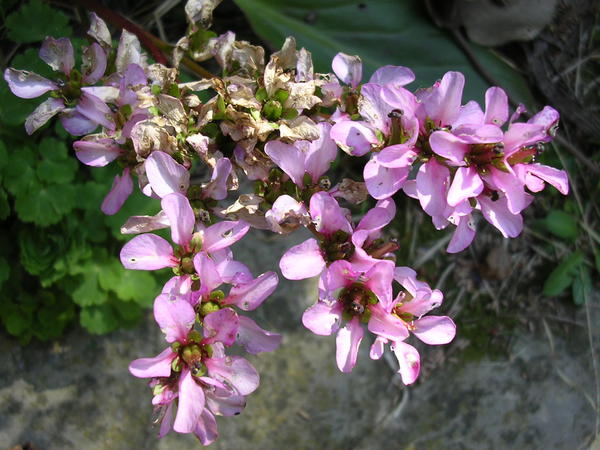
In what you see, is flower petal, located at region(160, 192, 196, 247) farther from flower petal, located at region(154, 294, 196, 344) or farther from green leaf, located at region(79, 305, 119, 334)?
green leaf, located at region(79, 305, 119, 334)

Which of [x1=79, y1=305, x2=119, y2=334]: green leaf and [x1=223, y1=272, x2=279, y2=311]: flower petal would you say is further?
[x1=79, y1=305, x2=119, y2=334]: green leaf

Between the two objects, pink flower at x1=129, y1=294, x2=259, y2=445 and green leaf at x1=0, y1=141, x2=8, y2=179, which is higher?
pink flower at x1=129, y1=294, x2=259, y2=445

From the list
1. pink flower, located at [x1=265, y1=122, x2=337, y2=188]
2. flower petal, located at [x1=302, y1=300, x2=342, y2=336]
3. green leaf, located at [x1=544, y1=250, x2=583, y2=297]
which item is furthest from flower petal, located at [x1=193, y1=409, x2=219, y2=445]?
green leaf, located at [x1=544, y1=250, x2=583, y2=297]

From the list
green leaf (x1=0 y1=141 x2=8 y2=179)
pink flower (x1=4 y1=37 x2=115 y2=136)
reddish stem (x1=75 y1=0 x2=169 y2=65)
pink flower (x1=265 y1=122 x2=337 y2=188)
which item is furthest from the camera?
green leaf (x1=0 y1=141 x2=8 y2=179)

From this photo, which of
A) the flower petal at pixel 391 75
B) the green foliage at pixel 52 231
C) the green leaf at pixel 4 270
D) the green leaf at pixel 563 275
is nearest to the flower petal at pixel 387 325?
the flower petal at pixel 391 75

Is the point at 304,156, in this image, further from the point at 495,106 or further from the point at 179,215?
the point at 495,106

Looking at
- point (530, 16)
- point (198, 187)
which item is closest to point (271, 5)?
point (530, 16)

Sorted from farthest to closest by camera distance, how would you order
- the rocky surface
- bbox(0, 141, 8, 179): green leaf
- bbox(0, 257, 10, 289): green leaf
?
the rocky surface
bbox(0, 257, 10, 289): green leaf
bbox(0, 141, 8, 179): green leaf
